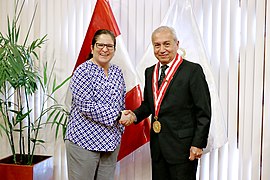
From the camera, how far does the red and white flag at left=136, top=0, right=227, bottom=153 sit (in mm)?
2830

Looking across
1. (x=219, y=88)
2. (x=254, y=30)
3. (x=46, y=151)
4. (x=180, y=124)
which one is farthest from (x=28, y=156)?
(x=254, y=30)

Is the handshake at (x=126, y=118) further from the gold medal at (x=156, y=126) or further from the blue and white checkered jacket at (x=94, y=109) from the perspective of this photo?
the gold medal at (x=156, y=126)

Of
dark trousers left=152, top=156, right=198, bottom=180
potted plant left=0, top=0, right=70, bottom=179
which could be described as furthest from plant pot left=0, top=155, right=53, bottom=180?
dark trousers left=152, top=156, right=198, bottom=180

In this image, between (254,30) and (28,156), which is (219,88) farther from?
(28,156)

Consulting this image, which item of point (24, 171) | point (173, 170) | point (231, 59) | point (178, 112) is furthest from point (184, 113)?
point (24, 171)

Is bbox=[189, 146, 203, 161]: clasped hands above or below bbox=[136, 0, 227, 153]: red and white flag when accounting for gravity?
below

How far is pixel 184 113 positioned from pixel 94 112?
0.54 m

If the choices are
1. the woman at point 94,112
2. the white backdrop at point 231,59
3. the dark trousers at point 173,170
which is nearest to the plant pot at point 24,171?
the woman at point 94,112

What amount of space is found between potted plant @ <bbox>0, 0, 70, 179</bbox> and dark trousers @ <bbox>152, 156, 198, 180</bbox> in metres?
0.92

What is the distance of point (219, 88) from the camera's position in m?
3.04

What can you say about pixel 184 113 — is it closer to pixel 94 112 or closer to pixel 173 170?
pixel 173 170

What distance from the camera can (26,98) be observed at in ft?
10.2

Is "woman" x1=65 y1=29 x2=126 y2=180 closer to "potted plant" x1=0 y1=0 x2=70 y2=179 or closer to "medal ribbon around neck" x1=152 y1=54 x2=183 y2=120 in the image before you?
"medal ribbon around neck" x1=152 y1=54 x2=183 y2=120

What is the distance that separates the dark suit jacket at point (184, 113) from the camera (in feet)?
7.53
